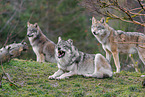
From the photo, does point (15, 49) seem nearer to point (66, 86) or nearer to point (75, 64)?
point (75, 64)

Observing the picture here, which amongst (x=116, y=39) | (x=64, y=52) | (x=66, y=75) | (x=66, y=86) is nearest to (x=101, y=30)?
(x=116, y=39)

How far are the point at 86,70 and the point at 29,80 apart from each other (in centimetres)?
210

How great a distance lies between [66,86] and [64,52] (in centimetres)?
130

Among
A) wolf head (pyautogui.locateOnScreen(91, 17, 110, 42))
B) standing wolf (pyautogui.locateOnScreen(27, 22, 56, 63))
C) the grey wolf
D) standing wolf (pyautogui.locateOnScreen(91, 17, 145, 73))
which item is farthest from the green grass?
standing wolf (pyautogui.locateOnScreen(27, 22, 56, 63))

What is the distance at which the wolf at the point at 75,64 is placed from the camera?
23.8 ft

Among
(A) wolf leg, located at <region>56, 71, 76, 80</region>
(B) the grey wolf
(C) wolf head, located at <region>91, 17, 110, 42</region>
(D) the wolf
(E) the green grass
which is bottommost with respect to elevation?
(E) the green grass

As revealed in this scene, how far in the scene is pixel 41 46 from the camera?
36.6ft

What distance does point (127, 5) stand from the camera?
252 inches

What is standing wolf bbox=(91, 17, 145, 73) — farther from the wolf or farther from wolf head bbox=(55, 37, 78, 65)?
wolf head bbox=(55, 37, 78, 65)

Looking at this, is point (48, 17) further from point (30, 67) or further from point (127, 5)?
point (127, 5)

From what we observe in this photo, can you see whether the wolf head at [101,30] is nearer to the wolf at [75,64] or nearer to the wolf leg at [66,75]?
the wolf at [75,64]

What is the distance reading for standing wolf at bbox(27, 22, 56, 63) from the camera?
11.1 m

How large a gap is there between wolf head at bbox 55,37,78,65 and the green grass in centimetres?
68

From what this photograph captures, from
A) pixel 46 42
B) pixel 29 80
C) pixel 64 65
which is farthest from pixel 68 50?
pixel 46 42
